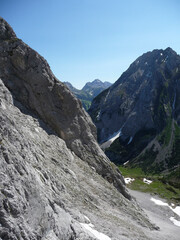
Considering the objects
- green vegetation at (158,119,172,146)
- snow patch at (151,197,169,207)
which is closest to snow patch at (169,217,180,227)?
snow patch at (151,197,169,207)

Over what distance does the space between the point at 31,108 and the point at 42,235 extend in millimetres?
27895

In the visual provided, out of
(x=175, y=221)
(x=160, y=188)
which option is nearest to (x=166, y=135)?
(x=160, y=188)

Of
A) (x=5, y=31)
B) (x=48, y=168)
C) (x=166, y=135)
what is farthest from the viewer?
(x=166, y=135)

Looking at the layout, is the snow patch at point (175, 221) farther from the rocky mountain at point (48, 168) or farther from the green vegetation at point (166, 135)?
the green vegetation at point (166, 135)

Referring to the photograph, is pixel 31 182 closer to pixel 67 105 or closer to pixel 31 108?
pixel 31 108

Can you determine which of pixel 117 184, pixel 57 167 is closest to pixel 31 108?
pixel 57 167

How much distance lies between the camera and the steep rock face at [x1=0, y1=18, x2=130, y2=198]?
1547 inches

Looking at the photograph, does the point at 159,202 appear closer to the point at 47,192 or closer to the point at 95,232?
the point at 95,232

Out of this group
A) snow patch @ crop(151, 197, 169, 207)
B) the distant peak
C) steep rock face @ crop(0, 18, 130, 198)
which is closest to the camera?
steep rock face @ crop(0, 18, 130, 198)

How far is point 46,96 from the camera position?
1630 inches

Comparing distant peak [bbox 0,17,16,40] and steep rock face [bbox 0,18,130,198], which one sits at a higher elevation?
distant peak [bbox 0,17,16,40]

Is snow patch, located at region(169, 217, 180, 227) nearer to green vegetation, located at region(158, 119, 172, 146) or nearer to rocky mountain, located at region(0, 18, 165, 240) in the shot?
rocky mountain, located at region(0, 18, 165, 240)

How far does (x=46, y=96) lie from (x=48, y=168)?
1946cm

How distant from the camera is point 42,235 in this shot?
13898 mm
